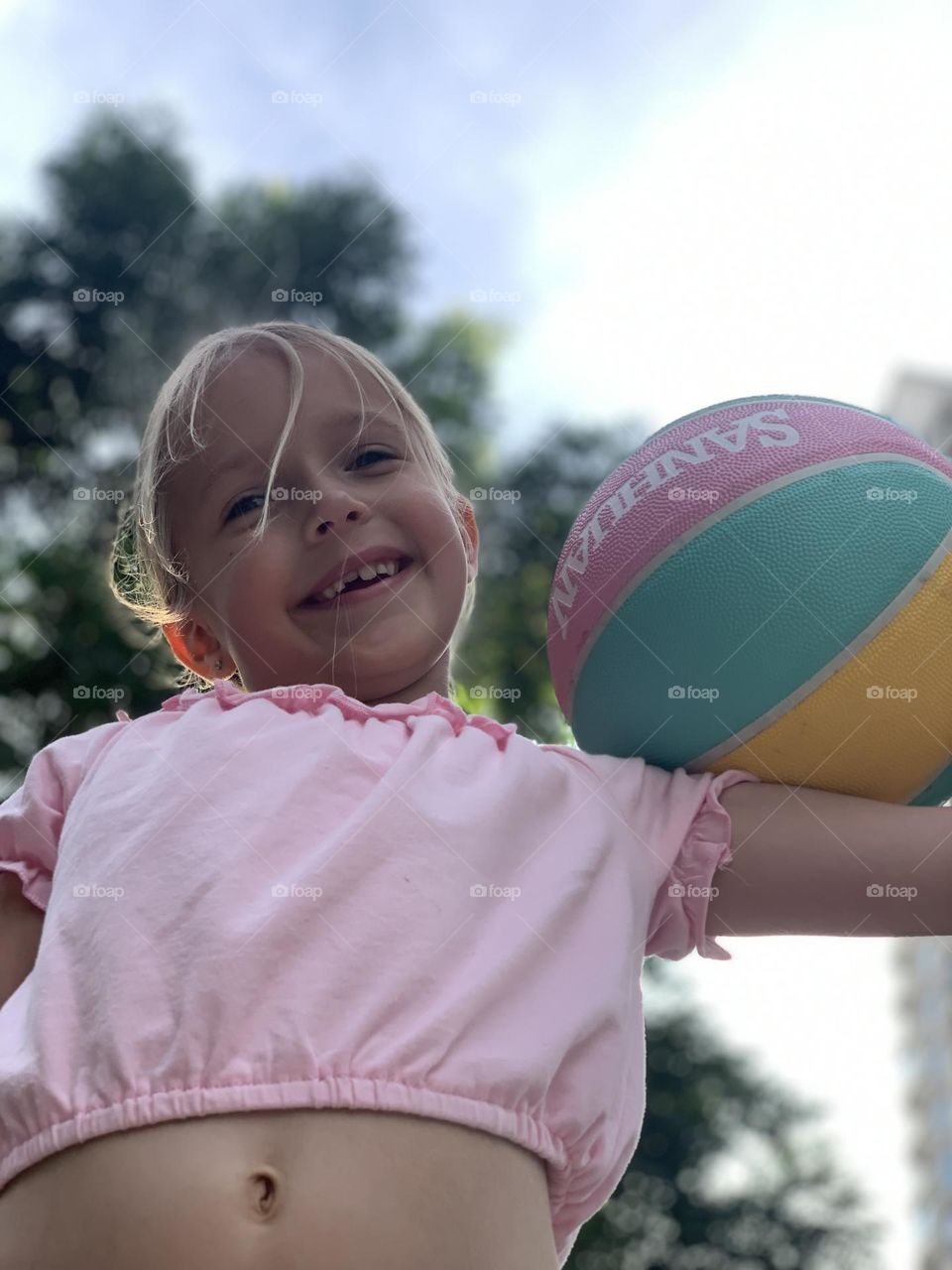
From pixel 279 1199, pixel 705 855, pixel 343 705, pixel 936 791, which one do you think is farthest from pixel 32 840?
pixel 936 791

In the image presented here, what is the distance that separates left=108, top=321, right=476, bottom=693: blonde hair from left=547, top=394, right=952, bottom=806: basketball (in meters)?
0.42

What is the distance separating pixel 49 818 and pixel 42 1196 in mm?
→ 533

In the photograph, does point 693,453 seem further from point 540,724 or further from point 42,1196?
point 540,724

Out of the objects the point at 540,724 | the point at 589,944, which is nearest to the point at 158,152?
the point at 540,724

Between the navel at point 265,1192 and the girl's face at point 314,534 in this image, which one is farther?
the girl's face at point 314,534

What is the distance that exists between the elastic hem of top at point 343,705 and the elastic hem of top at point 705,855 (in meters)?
0.29

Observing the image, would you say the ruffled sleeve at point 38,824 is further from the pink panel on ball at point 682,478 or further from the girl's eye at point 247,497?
the pink panel on ball at point 682,478

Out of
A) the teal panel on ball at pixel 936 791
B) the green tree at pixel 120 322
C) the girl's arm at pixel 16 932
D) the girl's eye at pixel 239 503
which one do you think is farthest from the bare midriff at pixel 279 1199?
the green tree at pixel 120 322

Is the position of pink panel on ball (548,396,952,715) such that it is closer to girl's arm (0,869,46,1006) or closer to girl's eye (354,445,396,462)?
girl's eye (354,445,396,462)

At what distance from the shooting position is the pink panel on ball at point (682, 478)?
1943 millimetres

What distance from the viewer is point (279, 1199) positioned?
4.90 feet

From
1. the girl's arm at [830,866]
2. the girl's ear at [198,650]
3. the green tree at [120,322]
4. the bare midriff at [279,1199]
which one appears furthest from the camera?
the green tree at [120,322]

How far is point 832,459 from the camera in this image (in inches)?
77.3

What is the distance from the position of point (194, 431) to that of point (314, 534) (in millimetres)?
307
